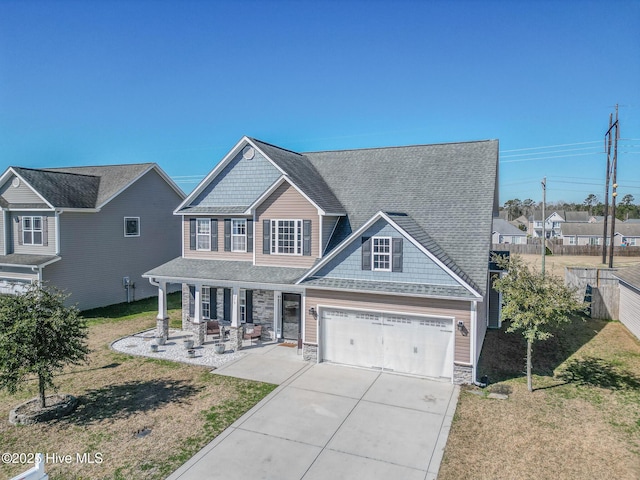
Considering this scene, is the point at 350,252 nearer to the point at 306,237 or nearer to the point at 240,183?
the point at 306,237

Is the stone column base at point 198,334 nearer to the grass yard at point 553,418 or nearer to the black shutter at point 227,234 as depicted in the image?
the black shutter at point 227,234

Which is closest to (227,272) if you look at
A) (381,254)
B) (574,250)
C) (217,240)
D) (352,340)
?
(217,240)

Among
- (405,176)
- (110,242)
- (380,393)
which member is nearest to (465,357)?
(380,393)

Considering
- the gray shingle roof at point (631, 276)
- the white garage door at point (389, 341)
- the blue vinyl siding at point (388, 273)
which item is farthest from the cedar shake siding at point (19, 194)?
the gray shingle roof at point (631, 276)

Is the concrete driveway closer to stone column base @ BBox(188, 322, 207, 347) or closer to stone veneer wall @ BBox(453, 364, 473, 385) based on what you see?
stone veneer wall @ BBox(453, 364, 473, 385)

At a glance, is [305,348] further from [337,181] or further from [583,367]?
[583,367]

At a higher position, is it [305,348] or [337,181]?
[337,181]
